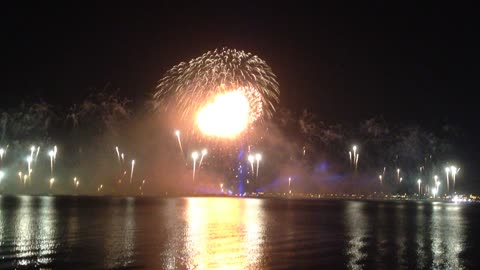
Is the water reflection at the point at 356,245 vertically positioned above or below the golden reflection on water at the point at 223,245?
below

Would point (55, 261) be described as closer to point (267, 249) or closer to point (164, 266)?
point (164, 266)

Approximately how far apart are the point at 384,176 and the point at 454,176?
1743 cm

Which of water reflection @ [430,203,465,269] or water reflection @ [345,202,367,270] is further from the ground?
water reflection @ [345,202,367,270]

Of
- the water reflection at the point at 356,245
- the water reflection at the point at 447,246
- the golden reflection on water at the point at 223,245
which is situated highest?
the golden reflection on water at the point at 223,245

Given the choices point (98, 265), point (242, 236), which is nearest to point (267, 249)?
point (242, 236)

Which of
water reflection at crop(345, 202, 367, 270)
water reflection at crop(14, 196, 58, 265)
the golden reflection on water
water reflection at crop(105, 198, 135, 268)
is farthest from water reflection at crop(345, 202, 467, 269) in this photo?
water reflection at crop(14, 196, 58, 265)

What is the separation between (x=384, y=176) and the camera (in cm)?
12888

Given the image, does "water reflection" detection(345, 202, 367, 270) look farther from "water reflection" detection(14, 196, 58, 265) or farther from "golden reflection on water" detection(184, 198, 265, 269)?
"water reflection" detection(14, 196, 58, 265)

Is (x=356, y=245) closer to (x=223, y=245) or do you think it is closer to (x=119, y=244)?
(x=223, y=245)

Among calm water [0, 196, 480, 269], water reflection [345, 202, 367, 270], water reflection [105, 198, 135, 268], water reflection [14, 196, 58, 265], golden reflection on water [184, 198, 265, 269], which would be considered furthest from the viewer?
water reflection [345, 202, 367, 270]

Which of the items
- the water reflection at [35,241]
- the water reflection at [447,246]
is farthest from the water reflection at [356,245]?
the water reflection at [35,241]

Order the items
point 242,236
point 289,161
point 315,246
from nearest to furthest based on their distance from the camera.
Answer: point 315,246
point 242,236
point 289,161

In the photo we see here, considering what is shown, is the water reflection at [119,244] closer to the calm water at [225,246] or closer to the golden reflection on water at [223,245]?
the calm water at [225,246]

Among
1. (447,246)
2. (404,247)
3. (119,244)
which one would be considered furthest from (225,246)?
(447,246)
